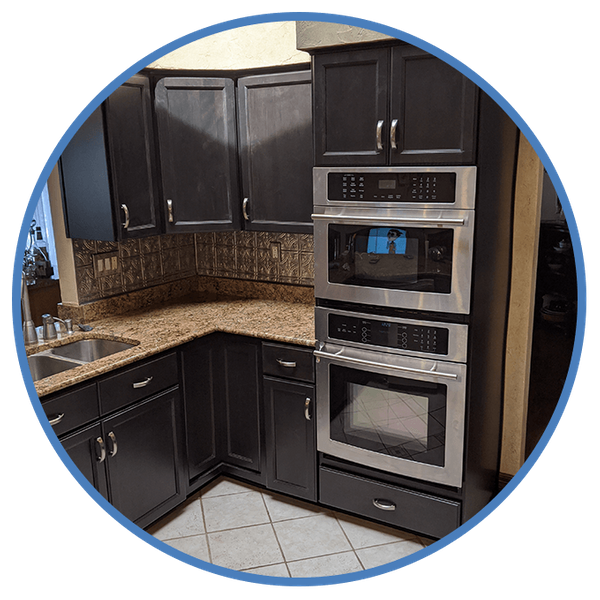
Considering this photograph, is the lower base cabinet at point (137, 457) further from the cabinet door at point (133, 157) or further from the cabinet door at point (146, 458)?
the cabinet door at point (133, 157)

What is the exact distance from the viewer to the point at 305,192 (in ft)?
9.55

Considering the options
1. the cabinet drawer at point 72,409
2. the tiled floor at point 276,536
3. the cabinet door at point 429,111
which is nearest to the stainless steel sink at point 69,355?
the cabinet drawer at point 72,409

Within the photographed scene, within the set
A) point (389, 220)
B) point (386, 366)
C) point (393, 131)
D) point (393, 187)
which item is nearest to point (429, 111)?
point (393, 131)

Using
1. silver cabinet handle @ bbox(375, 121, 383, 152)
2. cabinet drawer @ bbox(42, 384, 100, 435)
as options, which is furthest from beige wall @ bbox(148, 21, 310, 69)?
cabinet drawer @ bbox(42, 384, 100, 435)

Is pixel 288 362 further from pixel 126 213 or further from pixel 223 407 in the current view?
pixel 126 213

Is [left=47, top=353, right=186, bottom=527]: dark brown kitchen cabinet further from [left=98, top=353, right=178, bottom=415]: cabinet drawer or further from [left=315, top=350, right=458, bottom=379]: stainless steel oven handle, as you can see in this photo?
[left=315, top=350, right=458, bottom=379]: stainless steel oven handle

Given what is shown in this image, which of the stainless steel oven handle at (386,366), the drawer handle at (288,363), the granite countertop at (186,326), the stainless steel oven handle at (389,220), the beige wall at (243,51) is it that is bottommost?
the drawer handle at (288,363)

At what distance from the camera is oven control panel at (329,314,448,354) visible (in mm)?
2426

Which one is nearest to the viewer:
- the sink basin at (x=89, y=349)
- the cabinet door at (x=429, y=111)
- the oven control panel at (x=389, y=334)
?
the cabinet door at (x=429, y=111)

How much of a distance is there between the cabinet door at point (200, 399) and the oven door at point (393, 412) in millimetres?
613

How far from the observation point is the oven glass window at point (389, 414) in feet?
8.25

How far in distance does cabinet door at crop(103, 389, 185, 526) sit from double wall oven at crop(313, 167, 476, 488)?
75 centimetres

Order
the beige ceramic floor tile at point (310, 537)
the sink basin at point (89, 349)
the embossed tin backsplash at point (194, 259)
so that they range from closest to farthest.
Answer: the beige ceramic floor tile at point (310, 537)
the sink basin at point (89, 349)
the embossed tin backsplash at point (194, 259)

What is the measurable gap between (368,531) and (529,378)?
109cm
